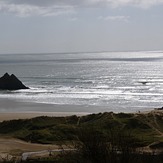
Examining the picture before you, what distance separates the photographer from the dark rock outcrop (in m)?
89.5

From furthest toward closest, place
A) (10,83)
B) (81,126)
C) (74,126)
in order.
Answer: (10,83) → (74,126) → (81,126)

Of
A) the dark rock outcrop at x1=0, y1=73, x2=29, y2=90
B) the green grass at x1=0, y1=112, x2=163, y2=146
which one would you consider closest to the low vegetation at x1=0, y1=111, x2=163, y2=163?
the green grass at x1=0, y1=112, x2=163, y2=146

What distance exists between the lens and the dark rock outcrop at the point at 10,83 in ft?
294

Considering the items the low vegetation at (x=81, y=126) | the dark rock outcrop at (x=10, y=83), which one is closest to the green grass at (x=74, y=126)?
the low vegetation at (x=81, y=126)

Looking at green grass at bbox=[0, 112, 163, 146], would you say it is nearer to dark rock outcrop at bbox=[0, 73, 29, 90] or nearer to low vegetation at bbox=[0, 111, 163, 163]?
low vegetation at bbox=[0, 111, 163, 163]

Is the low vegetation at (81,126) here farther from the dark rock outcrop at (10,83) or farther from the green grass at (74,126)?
the dark rock outcrop at (10,83)

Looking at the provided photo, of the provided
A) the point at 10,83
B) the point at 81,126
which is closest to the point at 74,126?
the point at 81,126

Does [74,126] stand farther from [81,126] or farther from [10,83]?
[10,83]

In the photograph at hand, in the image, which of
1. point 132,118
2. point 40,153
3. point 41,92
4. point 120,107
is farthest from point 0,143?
point 41,92

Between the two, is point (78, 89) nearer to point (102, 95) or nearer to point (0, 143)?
point (102, 95)

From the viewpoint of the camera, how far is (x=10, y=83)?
9031 centimetres

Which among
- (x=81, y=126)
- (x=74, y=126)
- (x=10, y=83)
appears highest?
(x=10, y=83)

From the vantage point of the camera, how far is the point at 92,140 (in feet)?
37.9

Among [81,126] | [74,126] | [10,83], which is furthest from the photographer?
[10,83]
